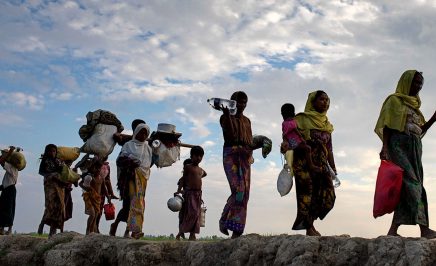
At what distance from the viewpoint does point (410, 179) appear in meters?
7.01

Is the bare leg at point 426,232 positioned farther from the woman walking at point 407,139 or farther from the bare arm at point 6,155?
the bare arm at point 6,155

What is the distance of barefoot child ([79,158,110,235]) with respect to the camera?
11.1 m

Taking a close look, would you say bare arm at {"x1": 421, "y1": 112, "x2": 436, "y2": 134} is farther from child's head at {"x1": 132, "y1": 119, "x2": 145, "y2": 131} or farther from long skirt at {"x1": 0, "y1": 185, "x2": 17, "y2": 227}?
long skirt at {"x1": 0, "y1": 185, "x2": 17, "y2": 227}

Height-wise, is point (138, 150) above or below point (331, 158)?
above

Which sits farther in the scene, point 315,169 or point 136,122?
point 136,122

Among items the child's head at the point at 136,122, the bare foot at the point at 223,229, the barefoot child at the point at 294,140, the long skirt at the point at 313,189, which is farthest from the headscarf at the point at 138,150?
the long skirt at the point at 313,189

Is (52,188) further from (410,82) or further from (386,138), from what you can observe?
(410,82)

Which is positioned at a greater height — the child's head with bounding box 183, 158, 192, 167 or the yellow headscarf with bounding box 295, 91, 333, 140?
the child's head with bounding box 183, 158, 192, 167

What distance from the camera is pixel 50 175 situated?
36.8ft

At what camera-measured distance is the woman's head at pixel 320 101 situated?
790 cm

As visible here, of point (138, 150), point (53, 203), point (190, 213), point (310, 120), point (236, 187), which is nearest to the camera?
point (310, 120)

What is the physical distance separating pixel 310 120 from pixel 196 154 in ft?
11.9

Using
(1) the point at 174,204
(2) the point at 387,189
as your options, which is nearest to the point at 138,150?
(1) the point at 174,204

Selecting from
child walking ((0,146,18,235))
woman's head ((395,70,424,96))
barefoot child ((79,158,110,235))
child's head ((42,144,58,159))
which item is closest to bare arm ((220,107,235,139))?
woman's head ((395,70,424,96))
